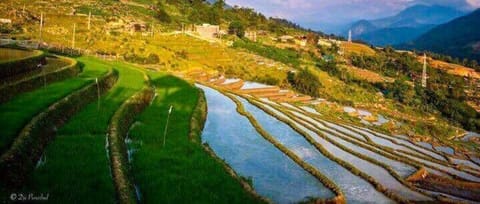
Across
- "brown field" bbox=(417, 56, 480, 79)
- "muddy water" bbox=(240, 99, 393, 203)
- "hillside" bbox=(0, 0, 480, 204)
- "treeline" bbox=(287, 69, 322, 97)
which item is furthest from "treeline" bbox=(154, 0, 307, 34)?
"muddy water" bbox=(240, 99, 393, 203)

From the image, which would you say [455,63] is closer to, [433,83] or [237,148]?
[433,83]

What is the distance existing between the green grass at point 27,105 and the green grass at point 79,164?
841 mm

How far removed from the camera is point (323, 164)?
1577 centimetres

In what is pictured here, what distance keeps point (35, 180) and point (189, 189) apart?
9.87ft

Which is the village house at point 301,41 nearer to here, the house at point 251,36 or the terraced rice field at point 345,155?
the house at point 251,36

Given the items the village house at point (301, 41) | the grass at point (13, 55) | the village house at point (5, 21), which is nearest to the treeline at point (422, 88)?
the village house at point (301, 41)

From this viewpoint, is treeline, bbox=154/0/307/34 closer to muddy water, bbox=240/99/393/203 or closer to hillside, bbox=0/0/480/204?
hillside, bbox=0/0/480/204

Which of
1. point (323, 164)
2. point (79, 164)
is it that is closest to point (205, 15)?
point (323, 164)

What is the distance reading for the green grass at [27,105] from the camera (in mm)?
10216

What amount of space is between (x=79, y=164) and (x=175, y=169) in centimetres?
226

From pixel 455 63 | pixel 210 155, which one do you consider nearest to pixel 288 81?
pixel 210 155

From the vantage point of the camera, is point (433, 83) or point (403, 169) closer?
point (403, 169)

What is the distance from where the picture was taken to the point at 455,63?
107m

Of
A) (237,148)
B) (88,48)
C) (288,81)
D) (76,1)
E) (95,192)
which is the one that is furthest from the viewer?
(76,1)
